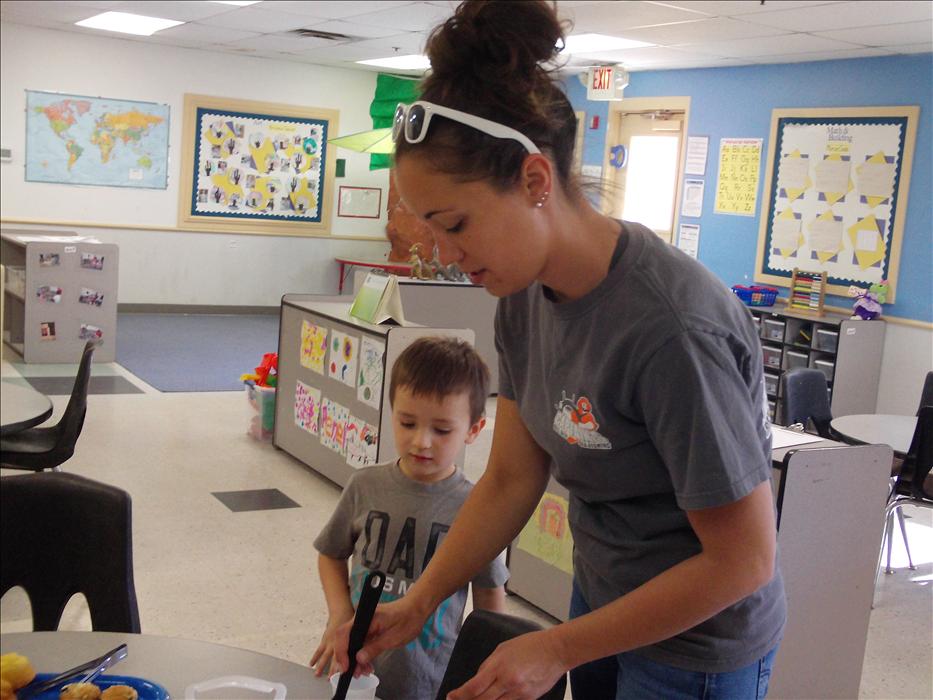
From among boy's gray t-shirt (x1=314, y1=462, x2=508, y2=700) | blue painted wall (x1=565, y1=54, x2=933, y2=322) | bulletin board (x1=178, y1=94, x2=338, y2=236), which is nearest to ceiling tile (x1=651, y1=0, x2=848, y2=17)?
blue painted wall (x1=565, y1=54, x2=933, y2=322)

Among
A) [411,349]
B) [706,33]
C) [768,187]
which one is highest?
[706,33]

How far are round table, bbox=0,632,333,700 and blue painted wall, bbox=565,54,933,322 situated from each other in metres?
4.56

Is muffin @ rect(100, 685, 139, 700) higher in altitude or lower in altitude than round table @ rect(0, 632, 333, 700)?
higher

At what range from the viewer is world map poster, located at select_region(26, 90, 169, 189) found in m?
8.24

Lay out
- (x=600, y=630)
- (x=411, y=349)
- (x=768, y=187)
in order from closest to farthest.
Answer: (x=600, y=630), (x=411, y=349), (x=768, y=187)

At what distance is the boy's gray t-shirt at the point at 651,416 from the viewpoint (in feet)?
3.07

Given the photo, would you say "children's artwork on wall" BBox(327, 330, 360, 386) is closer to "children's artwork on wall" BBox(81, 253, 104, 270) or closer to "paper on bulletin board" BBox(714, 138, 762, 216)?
"children's artwork on wall" BBox(81, 253, 104, 270)

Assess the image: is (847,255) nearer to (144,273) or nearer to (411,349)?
(411,349)

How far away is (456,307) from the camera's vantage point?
19.7 ft

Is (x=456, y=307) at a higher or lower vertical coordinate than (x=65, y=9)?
lower

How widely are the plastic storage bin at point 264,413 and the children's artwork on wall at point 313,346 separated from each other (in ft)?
1.35

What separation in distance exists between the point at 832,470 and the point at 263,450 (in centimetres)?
305

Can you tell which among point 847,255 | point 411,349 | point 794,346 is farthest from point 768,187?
point 411,349

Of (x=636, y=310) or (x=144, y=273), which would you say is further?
(x=144, y=273)
